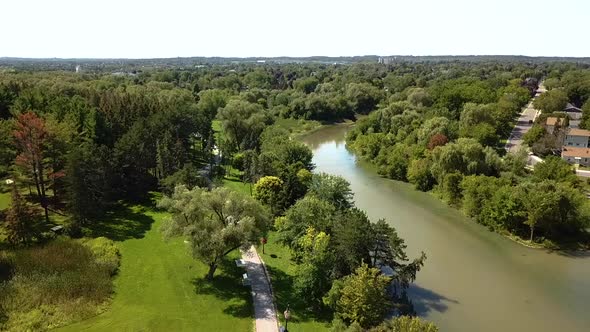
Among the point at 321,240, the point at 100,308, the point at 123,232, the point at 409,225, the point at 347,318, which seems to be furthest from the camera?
the point at 409,225

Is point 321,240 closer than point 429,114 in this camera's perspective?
Yes

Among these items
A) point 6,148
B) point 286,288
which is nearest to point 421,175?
point 286,288

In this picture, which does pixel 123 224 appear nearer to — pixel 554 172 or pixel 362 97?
pixel 554 172

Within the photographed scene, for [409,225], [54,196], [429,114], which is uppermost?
[429,114]

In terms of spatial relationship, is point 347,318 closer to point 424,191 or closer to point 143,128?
point 424,191

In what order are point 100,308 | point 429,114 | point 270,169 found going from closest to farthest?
point 100,308 < point 270,169 < point 429,114

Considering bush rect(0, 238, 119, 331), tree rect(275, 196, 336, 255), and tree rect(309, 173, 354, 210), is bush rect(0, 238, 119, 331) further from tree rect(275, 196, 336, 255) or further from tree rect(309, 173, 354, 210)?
tree rect(309, 173, 354, 210)

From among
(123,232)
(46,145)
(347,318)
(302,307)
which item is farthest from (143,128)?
(347,318)
